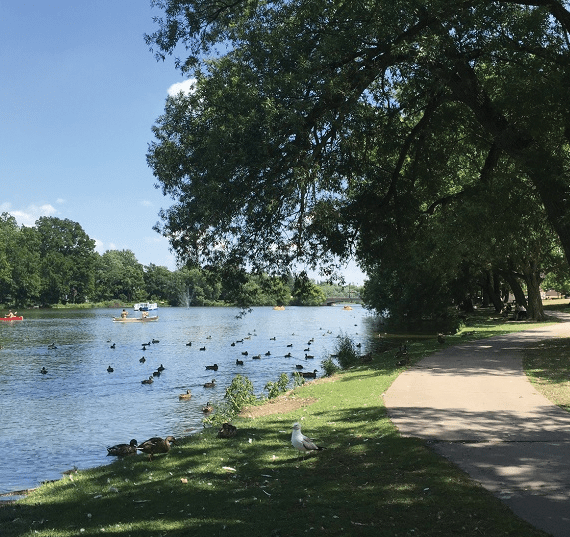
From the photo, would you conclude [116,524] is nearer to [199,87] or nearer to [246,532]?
[246,532]

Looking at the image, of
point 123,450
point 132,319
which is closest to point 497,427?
point 123,450

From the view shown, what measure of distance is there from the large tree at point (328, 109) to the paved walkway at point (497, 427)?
Answer: 4.07m

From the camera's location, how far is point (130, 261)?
6609 inches

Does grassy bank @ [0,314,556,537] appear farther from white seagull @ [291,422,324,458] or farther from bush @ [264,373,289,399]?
bush @ [264,373,289,399]

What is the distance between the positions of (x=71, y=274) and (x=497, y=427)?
13283cm

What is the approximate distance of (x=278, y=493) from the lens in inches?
313

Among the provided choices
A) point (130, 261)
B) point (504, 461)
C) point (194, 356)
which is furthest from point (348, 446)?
point (130, 261)

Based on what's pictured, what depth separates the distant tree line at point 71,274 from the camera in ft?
404

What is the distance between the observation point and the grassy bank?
660 centimetres

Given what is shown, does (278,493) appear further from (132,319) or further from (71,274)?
(71,274)

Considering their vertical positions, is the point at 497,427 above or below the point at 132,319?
below

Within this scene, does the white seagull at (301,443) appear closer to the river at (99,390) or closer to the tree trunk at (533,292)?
the river at (99,390)

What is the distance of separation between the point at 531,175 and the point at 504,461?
926cm

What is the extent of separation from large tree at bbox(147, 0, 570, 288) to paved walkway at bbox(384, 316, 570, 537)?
4.07m
